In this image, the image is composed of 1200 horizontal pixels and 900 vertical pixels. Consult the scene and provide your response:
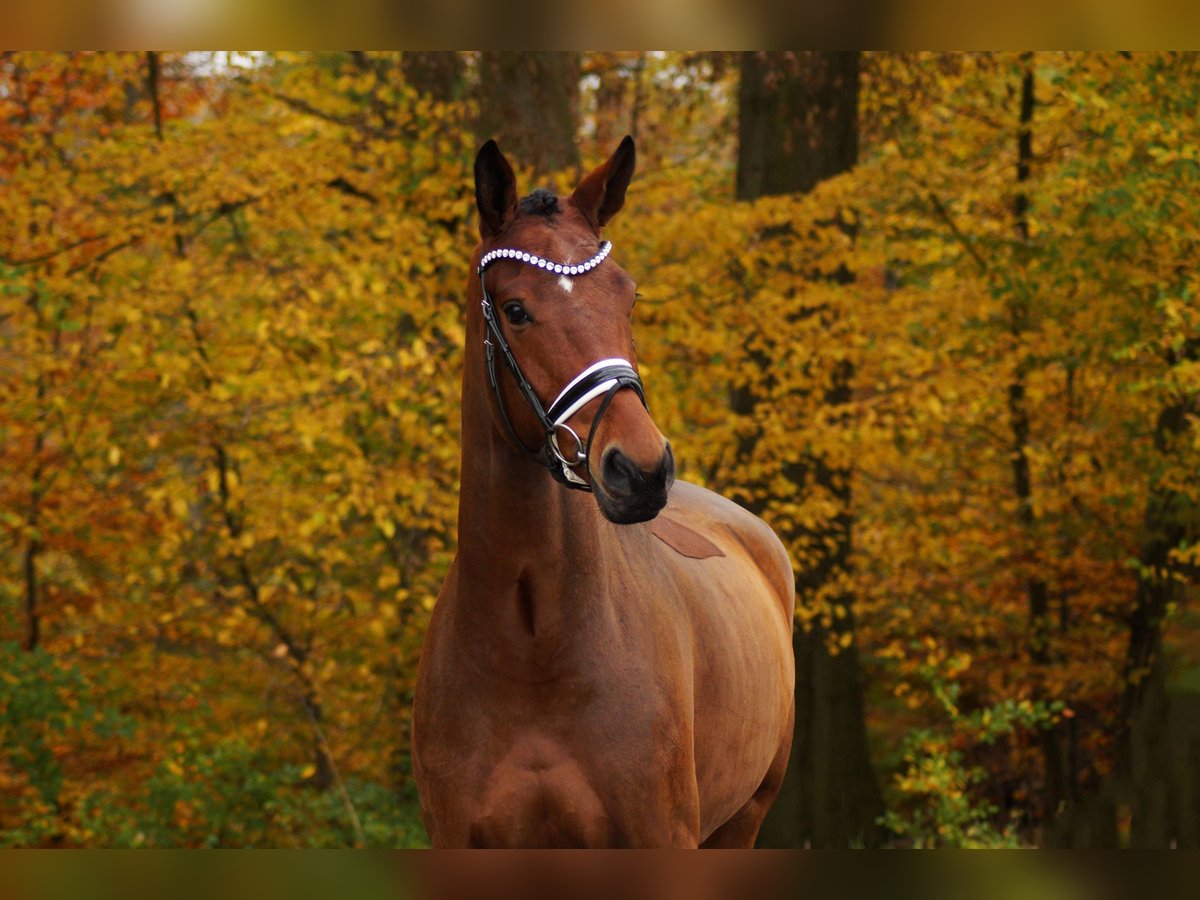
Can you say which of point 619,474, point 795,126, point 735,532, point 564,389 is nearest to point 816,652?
point 795,126

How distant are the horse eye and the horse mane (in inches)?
10.9

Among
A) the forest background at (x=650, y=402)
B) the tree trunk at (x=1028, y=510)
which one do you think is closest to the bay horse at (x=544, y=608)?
the forest background at (x=650, y=402)

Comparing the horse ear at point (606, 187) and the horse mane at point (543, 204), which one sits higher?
the horse ear at point (606, 187)

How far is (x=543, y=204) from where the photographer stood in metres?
3.15

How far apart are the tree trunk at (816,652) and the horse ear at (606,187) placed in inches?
316

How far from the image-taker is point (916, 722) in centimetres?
1266

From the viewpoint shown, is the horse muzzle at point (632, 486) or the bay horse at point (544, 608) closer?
the horse muzzle at point (632, 486)

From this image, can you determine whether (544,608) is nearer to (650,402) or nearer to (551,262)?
(551,262)

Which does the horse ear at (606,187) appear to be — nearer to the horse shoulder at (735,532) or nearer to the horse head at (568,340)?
the horse head at (568,340)

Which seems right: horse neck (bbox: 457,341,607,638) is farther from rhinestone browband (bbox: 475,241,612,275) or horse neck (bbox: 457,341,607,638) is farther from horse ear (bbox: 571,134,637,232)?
horse ear (bbox: 571,134,637,232)

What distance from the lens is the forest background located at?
8688mm

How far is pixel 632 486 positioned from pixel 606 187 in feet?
3.20

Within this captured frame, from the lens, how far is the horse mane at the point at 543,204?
3150 millimetres

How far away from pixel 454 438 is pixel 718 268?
2.44m
